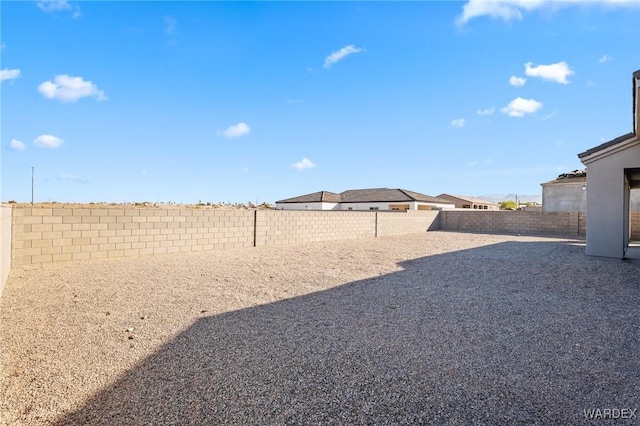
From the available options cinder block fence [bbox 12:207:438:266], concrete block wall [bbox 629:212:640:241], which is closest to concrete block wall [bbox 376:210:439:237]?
cinder block fence [bbox 12:207:438:266]

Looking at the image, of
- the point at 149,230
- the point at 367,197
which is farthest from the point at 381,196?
the point at 149,230

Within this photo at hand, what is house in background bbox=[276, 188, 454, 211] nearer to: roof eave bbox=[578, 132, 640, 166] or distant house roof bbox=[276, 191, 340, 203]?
distant house roof bbox=[276, 191, 340, 203]

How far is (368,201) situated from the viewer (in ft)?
118

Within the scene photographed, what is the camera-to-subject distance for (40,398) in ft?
7.82

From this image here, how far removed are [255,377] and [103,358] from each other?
154cm

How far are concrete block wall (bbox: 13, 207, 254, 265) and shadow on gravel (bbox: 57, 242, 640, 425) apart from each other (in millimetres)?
6309

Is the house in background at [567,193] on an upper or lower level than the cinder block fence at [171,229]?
upper

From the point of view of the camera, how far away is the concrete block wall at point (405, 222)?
17.9 m

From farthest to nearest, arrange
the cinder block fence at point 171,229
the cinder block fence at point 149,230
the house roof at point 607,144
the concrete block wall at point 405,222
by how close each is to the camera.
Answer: the concrete block wall at point 405,222
the house roof at point 607,144
the cinder block fence at point 149,230
the cinder block fence at point 171,229

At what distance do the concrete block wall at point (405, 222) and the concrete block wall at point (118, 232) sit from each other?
8.40 metres

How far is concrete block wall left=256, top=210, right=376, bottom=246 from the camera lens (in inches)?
497

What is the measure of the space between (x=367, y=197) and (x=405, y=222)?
18.0 metres

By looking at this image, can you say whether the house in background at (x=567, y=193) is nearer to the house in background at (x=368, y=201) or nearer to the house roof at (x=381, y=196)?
the house in background at (x=368, y=201)

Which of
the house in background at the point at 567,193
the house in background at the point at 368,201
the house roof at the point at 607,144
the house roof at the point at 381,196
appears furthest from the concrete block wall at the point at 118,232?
the house roof at the point at 381,196
